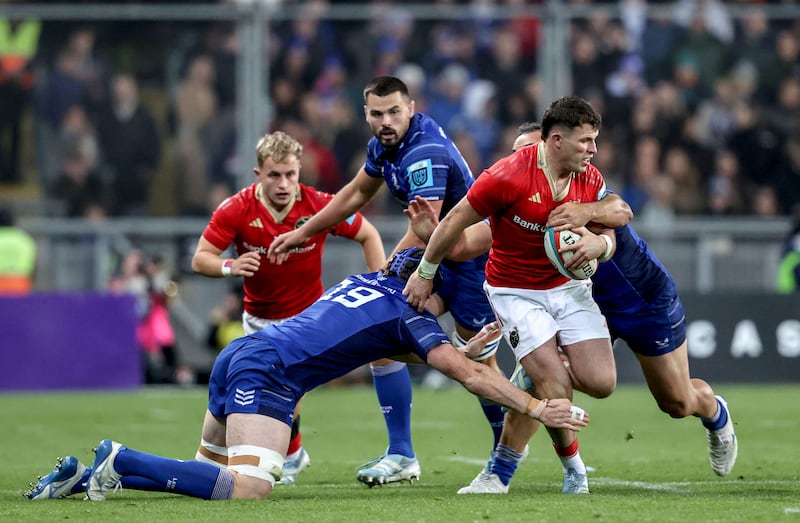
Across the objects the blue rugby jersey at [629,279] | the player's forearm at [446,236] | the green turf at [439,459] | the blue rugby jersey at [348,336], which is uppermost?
the player's forearm at [446,236]

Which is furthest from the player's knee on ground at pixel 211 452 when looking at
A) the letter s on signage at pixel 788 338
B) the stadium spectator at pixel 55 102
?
the stadium spectator at pixel 55 102

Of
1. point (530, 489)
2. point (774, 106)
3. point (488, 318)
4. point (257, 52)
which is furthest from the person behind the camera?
point (774, 106)

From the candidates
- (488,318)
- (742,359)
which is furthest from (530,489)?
(742,359)

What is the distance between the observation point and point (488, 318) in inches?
351

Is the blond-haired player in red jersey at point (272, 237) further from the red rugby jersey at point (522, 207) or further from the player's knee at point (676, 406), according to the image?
the player's knee at point (676, 406)

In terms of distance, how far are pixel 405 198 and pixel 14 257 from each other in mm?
9673

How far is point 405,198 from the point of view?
8.82 m

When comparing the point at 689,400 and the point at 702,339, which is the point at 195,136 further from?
the point at 689,400

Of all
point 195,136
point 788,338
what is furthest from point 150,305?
point 788,338

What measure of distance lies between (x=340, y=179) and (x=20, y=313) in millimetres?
4394

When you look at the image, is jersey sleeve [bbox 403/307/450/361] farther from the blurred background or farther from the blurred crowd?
the blurred crowd

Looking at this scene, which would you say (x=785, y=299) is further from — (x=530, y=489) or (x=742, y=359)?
(x=530, y=489)

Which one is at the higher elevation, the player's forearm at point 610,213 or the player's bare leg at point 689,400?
the player's forearm at point 610,213

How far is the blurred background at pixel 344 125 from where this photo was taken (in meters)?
17.5
